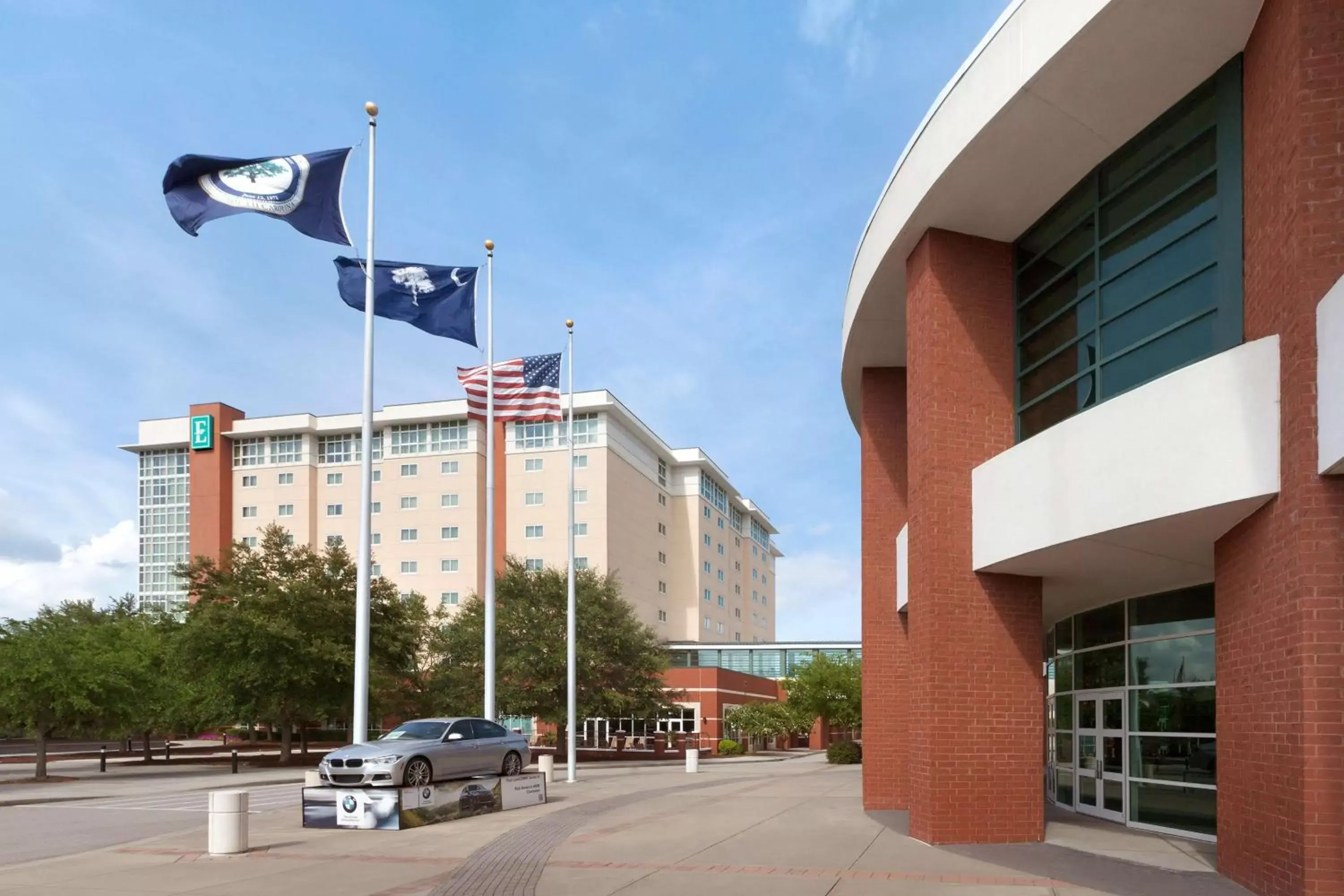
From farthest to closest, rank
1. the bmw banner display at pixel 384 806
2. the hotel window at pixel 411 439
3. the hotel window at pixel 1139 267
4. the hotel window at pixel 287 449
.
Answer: the hotel window at pixel 287 449 < the hotel window at pixel 411 439 < the bmw banner display at pixel 384 806 < the hotel window at pixel 1139 267

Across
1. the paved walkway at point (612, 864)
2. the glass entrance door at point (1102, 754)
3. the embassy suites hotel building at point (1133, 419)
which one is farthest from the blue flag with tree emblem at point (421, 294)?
the glass entrance door at point (1102, 754)

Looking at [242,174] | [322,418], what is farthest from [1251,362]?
[322,418]

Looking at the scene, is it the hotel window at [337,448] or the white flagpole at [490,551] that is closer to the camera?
the white flagpole at [490,551]

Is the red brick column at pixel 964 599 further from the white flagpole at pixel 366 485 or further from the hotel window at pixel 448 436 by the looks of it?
the hotel window at pixel 448 436

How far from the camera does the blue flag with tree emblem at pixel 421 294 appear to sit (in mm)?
22984

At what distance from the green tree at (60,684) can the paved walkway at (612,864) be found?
18607 millimetres

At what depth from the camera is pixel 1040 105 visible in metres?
13.5

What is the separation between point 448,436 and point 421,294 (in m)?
64.7

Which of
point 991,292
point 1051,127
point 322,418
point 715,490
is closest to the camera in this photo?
point 1051,127

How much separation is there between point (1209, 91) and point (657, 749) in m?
55.5

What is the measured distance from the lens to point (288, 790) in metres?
31.6

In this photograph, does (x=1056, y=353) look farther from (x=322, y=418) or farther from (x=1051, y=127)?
(x=322, y=418)

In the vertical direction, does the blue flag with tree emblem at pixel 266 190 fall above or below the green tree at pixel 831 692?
above

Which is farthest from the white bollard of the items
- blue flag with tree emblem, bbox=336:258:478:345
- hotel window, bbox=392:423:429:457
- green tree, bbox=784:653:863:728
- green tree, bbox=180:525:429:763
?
hotel window, bbox=392:423:429:457
